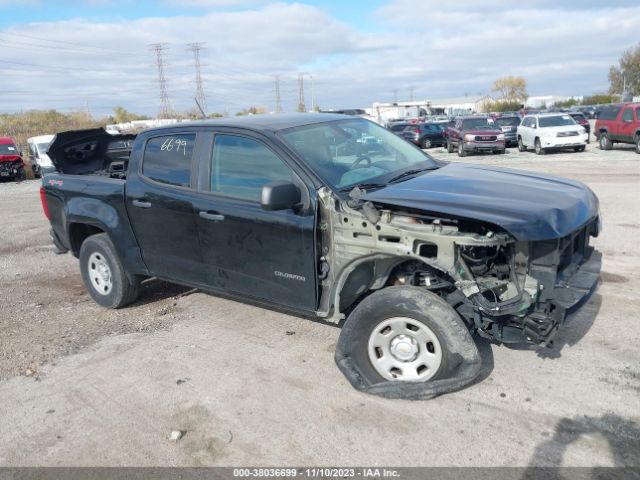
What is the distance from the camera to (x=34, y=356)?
4.85 meters

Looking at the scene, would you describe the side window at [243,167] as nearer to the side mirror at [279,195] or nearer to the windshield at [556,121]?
the side mirror at [279,195]

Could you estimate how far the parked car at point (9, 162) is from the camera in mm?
23438

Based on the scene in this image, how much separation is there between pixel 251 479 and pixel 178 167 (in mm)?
2819

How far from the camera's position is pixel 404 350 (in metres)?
3.80

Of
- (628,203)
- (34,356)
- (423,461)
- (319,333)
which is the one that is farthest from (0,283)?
(628,203)

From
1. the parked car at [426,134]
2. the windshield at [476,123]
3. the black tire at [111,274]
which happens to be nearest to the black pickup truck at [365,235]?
the black tire at [111,274]

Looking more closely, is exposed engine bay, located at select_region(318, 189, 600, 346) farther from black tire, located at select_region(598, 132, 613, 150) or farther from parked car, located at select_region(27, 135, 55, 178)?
parked car, located at select_region(27, 135, 55, 178)

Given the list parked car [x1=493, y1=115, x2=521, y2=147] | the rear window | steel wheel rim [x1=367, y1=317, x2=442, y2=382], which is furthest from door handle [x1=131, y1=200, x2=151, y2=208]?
parked car [x1=493, y1=115, x2=521, y2=147]

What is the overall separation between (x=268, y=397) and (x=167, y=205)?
6.52 ft

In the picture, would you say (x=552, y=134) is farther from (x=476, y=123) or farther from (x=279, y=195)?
(x=279, y=195)

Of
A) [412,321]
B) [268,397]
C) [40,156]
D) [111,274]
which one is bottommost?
[268,397]

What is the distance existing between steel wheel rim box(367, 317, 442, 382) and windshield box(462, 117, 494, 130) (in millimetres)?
22452

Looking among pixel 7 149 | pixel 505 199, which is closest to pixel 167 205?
pixel 505 199

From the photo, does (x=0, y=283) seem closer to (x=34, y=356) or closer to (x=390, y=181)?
(x=34, y=356)
